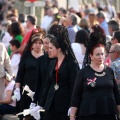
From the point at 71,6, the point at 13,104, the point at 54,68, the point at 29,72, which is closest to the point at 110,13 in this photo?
the point at 71,6

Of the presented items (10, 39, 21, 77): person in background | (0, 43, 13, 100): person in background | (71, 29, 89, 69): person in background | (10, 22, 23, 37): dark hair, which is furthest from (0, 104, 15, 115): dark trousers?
(10, 22, 23, 37): dark hair

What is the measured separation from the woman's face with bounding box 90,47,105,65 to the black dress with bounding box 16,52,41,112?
3029mm

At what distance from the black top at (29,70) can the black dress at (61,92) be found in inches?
81.2

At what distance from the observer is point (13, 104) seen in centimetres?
1552

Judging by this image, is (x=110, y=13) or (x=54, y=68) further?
(x=110, y=13)

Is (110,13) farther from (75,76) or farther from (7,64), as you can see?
(75,76)

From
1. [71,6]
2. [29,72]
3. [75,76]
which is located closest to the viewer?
[75,76]

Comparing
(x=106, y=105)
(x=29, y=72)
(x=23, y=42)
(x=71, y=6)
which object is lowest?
(x=106, y=105)

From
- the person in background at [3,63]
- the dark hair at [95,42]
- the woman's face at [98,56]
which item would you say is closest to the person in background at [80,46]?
the person in background at [3,63]

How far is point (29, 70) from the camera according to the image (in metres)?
13.3

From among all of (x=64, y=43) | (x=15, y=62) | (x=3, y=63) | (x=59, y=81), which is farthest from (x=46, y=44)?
(x=15, y=62)

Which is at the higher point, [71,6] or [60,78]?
[71,6]

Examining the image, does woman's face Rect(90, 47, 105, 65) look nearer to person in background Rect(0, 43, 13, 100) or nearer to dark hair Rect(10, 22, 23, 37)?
person in background Rect(0, 43, 13, 100)

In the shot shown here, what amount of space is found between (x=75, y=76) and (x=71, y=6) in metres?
→ 18.2
